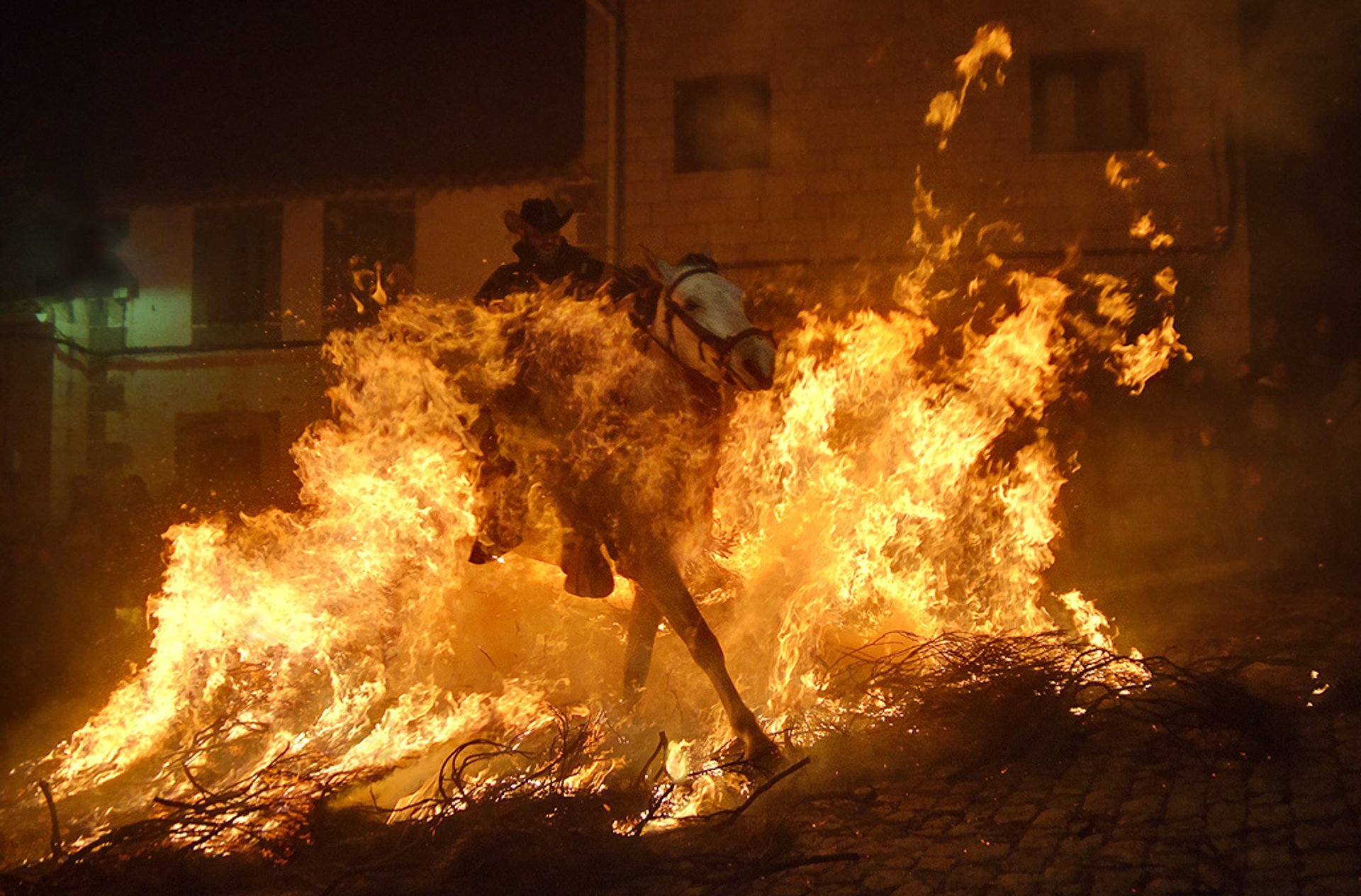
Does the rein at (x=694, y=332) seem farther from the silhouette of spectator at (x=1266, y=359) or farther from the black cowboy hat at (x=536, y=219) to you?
the silhouette of spectator at (x=1266, y=359)

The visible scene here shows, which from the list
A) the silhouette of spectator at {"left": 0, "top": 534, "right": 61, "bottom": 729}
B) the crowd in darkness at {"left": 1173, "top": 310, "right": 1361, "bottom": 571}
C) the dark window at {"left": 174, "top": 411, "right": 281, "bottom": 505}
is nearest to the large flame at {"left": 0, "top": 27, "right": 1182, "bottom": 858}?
the silhouette of spectator at {"left": 0, "top": 534, "right": 61, "bottom": 729}

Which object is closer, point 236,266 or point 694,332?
point 694,332

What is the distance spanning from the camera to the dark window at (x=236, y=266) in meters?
17.3

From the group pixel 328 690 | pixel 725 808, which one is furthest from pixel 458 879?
pixel 328 690

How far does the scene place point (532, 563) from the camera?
6.58 metres

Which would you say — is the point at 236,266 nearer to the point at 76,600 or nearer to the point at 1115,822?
the point at 76,600

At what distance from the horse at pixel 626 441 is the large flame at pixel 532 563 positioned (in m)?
0.02

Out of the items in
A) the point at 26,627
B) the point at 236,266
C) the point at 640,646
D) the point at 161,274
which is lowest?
the point at 26,627

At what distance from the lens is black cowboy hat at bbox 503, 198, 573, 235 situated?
5.62 metres

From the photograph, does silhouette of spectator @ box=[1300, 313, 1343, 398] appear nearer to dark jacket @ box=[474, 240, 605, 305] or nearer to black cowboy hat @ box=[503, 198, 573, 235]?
dark jacket @ box=[474, 240, 605, 305]

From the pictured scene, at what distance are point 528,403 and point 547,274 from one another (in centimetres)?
75

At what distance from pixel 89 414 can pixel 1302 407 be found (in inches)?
729

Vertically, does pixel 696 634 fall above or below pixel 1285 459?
below

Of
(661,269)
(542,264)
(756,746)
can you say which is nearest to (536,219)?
(542,264)
